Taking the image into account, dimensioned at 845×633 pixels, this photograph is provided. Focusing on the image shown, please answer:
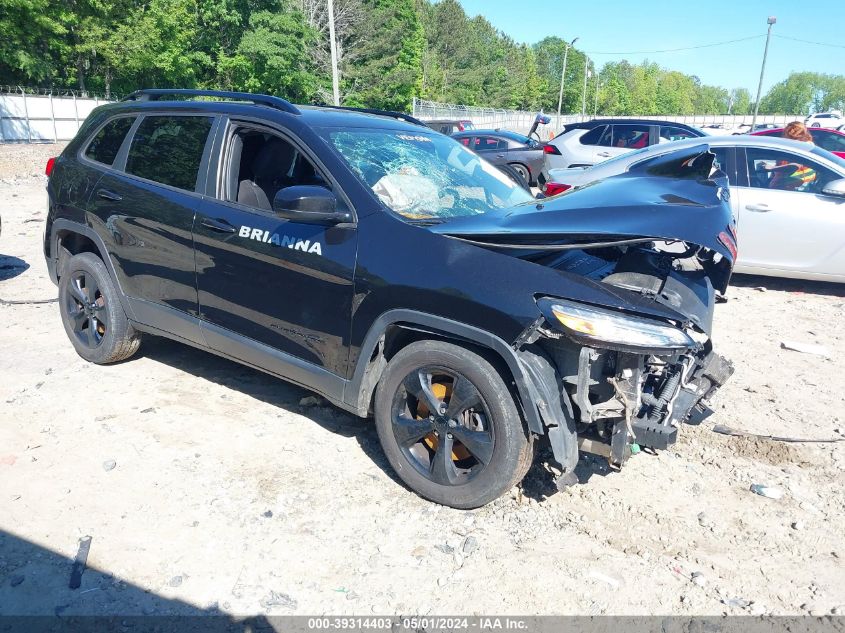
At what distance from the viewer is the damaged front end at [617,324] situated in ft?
9.30

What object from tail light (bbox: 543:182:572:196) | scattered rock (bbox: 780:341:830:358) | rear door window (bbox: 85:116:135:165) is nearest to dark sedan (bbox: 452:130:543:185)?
tail light (bbox: 543:182:572:196)

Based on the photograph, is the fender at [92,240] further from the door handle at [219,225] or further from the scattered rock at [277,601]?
the scattered rock at [277,601]

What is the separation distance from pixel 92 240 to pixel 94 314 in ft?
1.81

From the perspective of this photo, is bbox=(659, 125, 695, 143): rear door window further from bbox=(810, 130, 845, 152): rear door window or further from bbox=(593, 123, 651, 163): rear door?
bbox=(810, 130, 845, 152): rear door window

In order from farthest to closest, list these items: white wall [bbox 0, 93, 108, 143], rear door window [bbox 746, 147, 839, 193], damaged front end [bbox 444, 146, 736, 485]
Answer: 1. white wall [bbox 0, 93, 108, 143]
2. rear door window [bbox 746, 147, 839, 193]
3. damaged front end [bbox 444, 146, 736, 485]

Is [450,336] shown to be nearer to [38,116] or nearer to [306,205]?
[306,205]

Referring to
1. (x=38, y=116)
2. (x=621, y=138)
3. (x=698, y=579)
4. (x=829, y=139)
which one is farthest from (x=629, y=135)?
(x=38, y=116)

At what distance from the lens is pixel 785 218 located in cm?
718

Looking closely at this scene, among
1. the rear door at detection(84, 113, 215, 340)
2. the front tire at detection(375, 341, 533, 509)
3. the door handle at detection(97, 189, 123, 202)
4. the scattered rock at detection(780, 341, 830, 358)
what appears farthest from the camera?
the scattered rock at detection(780, 341, 830, 358)

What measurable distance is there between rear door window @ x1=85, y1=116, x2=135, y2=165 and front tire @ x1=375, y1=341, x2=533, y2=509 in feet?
9.26

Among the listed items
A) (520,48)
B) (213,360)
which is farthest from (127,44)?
(520,48)

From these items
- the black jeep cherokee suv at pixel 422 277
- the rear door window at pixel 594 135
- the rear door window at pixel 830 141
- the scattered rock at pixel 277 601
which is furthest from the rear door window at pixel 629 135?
the scattered rock at pixel 277 601

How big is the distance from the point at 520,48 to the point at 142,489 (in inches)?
4886

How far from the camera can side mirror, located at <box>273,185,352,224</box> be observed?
332 cm
